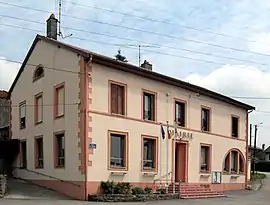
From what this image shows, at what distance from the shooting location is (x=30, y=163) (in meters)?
30.4

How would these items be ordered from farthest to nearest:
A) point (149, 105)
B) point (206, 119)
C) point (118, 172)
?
point (206, 119) < point (149, 105) < point (118, 172)

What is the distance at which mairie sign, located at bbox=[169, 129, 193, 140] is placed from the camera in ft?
99.6

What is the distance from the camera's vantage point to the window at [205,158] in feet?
111

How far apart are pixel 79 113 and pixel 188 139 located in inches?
378

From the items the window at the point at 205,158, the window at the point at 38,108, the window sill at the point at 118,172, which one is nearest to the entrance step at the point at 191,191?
the window at the point at 205,158

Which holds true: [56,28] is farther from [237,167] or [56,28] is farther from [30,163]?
[237,167]

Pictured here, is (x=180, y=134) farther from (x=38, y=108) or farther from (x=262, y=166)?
(x=262, y=166)

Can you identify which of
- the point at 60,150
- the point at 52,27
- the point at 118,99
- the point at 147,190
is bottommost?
the point at 147,190

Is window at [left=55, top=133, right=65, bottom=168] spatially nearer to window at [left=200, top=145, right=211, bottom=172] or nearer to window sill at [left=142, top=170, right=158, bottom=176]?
window sill at [left=142, top=170, right=158, bottom=176]

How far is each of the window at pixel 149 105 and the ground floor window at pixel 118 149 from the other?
8.39ft

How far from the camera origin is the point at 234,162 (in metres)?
38.6

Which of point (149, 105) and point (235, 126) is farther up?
point (149, 105)

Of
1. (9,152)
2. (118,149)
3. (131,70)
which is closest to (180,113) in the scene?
(131,70)

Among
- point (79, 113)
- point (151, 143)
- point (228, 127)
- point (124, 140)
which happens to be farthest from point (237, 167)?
point (79, 113)
